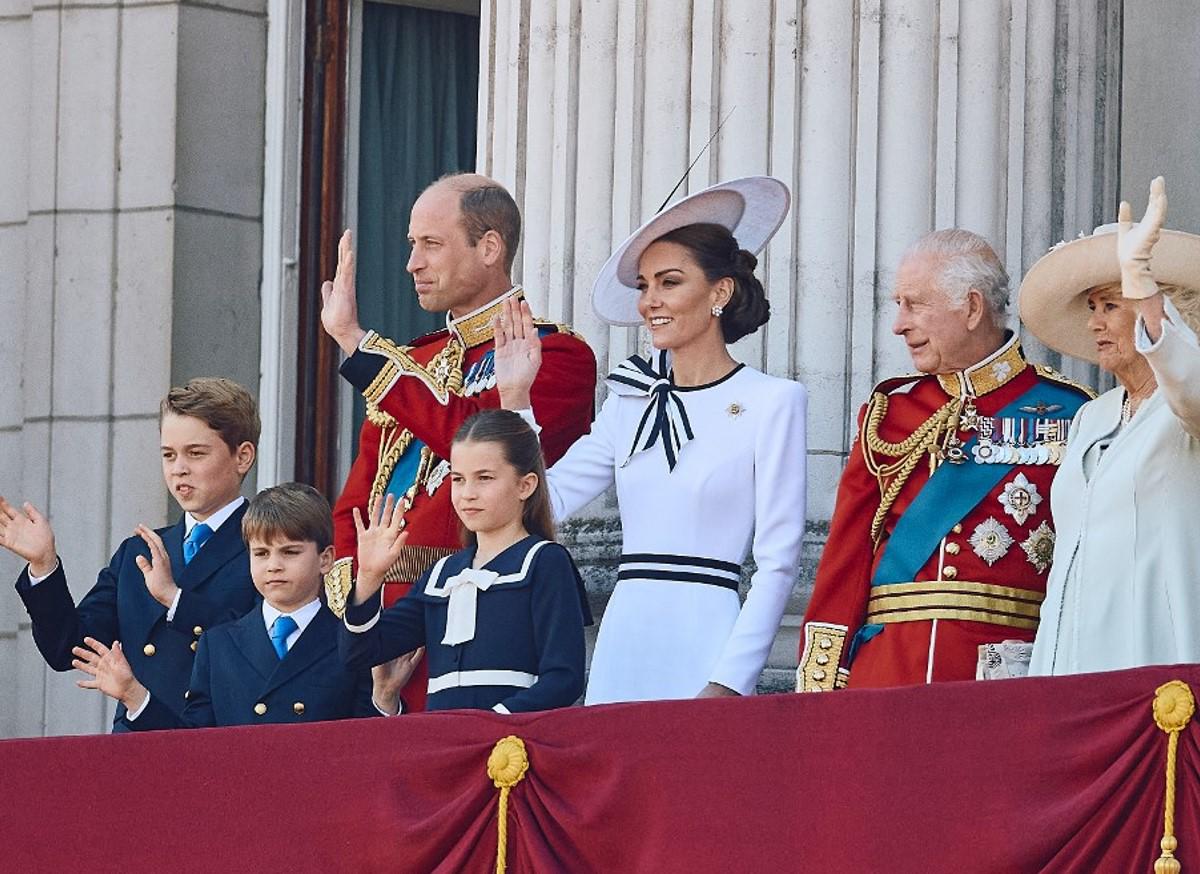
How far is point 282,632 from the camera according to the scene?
6.47 metres

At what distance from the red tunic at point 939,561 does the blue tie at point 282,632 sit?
3.76ft

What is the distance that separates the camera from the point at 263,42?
9.82 meters

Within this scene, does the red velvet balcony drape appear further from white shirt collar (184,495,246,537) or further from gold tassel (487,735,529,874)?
white shirt collar (184,495,246,537)

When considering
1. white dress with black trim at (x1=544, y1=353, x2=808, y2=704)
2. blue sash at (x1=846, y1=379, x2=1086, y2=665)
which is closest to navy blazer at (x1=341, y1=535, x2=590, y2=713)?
white dress with black trim at (x1=544, y1=353, x2=808, y2=704)

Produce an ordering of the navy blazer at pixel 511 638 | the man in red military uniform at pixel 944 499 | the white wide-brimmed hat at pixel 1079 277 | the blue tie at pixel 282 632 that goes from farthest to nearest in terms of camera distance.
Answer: the blue tie at pixel 282 632, the man in red military uniform at pixel 944 499, the navy blazer at pixel 511 638, the white wide-brimmed hat at pixel 1079 277

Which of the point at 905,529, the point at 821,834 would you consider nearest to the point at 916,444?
the point at 905,529

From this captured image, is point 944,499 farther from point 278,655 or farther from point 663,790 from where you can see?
point 278,655

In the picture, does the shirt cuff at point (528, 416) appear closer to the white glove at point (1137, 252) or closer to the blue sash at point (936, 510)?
the blue sash at point (936, 510)

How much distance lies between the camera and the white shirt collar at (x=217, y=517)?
6.91m

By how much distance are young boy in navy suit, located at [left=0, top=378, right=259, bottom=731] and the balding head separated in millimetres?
724

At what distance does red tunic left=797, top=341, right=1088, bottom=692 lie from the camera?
19.8 ft

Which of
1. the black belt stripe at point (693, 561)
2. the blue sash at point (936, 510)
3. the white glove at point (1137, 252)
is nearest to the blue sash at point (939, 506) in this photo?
the blue sash at point (936, 510)

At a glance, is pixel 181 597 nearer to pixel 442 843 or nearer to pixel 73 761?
pixel 73 761

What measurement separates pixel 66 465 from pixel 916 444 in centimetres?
424
